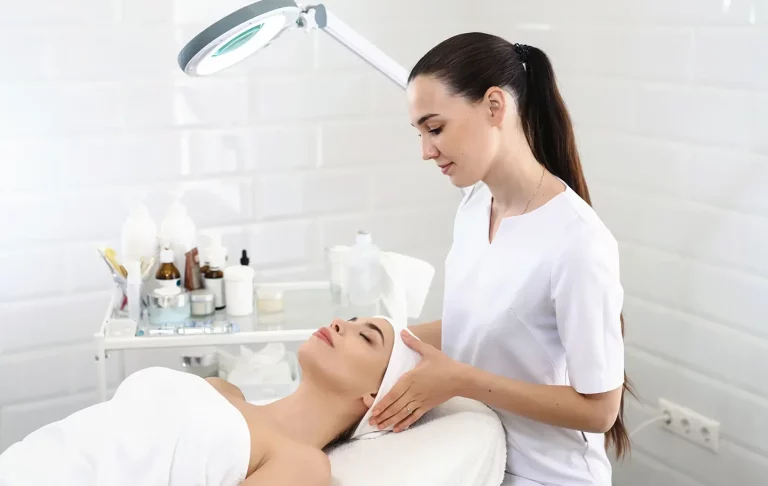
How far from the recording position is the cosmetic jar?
2.07m

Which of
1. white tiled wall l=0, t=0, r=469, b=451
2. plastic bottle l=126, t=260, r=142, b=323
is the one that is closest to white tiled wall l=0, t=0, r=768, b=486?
white tiled wall l=0, t=0, r=469, b=451

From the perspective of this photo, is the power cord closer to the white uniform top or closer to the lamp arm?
the white uniform top

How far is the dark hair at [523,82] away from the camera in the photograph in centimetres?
158

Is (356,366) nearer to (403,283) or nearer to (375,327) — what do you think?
(375,327)

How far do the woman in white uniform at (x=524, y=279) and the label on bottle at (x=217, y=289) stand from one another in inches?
25.5

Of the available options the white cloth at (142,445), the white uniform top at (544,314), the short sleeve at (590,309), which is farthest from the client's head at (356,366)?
the short sleeve at (590,309)

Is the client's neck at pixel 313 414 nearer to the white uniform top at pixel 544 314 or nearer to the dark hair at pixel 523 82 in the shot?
the white uniform top at pixel 544 314

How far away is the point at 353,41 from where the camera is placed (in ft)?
5.64

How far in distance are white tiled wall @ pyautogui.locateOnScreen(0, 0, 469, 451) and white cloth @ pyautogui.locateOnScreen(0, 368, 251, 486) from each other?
89cm

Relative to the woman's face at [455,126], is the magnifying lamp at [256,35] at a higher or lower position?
higher

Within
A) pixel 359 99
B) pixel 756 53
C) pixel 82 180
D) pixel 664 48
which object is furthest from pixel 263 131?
pixel 756 53

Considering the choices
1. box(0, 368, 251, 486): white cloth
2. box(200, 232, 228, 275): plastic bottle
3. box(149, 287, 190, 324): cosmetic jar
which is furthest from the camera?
box(200, 232, 228, 275): plastic bottle

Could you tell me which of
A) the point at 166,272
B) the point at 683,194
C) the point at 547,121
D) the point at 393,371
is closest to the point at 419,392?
the point at 393,371

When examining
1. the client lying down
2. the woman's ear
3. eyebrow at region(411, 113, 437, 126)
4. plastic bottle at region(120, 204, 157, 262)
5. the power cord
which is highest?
the woman's ear
